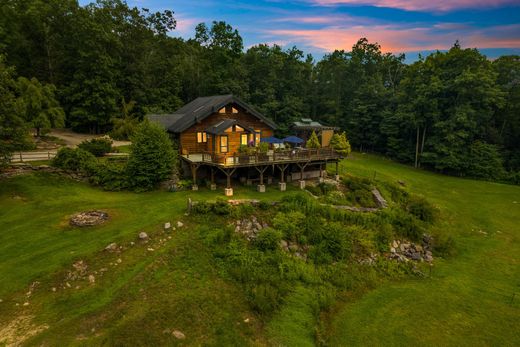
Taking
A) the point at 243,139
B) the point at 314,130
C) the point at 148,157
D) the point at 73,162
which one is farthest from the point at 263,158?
the point at 314,130

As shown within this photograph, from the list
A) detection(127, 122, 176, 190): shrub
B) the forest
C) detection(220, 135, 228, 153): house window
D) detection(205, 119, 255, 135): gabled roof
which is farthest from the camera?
the forest


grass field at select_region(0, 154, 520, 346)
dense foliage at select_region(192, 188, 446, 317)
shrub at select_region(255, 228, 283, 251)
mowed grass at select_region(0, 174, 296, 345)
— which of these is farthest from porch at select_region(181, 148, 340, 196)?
shrub at select_region(255, 228, 283, 251)

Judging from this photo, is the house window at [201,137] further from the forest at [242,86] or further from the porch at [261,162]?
the forest at [242,86]

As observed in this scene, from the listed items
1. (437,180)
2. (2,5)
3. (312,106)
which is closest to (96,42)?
(2,5)

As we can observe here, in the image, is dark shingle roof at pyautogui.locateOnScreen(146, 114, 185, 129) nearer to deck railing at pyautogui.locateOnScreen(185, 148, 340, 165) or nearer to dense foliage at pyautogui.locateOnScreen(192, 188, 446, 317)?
deck railing at pyautogui.locateOnScreen(185, 148, 340, 165)

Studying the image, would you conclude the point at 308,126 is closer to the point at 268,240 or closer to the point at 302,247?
the point at 302,247
